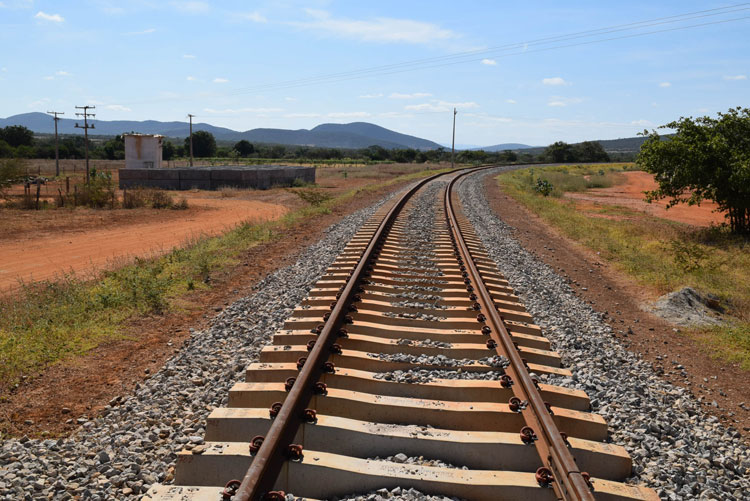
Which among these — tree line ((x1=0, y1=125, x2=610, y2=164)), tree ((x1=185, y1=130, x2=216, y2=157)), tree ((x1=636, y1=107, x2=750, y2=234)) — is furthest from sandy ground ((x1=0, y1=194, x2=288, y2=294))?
tree ((x1=185, y1=130, x2=216, y2=157))

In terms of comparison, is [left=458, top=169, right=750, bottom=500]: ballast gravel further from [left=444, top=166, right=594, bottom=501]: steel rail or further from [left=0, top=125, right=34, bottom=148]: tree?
[left=0, top=125, right=34, bottom=148]: tree

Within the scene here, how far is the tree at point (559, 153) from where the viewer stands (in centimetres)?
10294

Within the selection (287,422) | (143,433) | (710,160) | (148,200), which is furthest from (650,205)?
(143,433)

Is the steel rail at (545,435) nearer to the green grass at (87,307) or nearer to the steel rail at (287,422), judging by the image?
the steel rail at (287,422)

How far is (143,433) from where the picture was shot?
13.2 ft

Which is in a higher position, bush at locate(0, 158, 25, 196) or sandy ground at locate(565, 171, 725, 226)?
bush at locate(0, 158, 25, 196)

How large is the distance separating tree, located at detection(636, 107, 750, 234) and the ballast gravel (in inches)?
469

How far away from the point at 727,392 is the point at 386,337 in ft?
11.3

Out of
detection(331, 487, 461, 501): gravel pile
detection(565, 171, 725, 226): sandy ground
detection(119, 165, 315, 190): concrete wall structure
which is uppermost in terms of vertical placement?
detection(119, 165, 315, 190): concrete wall structure

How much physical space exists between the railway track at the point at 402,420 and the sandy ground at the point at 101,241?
8440 millimetres

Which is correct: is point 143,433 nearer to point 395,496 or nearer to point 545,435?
point 395,496

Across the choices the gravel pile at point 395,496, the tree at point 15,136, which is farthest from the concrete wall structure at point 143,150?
the tree at point 15,136

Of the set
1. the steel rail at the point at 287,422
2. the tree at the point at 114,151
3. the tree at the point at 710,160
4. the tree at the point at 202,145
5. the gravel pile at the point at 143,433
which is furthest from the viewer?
the tree at the point at 202,145

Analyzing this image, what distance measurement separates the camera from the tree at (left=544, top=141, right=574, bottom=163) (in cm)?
10294
